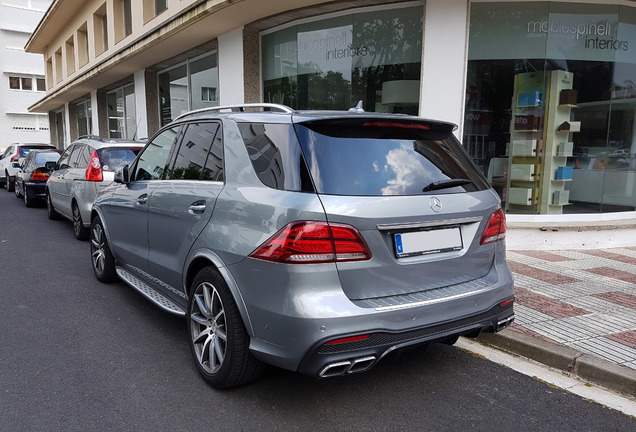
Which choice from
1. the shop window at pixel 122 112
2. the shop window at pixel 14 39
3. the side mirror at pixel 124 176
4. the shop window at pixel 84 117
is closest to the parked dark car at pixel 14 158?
the shop window at pixel 122 112

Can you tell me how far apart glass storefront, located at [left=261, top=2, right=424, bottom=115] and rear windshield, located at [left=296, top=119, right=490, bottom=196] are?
5239mm

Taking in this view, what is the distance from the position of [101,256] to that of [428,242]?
13.7ft

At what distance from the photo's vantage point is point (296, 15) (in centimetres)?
940

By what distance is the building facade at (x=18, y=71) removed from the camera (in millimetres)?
38781

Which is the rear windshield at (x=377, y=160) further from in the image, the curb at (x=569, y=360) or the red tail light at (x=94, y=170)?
the red tail light at (x=94, y=170)

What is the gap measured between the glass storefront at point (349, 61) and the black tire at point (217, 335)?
5.84 metres

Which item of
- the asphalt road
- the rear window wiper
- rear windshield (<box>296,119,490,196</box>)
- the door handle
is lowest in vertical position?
the asphalt road

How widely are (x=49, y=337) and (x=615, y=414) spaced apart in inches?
164

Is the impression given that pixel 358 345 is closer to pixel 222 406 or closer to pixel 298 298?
pixel 298 298

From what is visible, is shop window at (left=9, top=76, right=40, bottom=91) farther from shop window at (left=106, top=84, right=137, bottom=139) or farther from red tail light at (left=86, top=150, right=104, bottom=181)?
red tail light at (left=86, top=150, right=104, bottom=181)

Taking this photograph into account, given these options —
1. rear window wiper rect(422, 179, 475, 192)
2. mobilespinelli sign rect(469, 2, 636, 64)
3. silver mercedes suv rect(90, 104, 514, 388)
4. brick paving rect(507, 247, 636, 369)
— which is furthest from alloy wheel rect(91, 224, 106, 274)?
mobilespinelli sign rect(469, 2, 636, 64)

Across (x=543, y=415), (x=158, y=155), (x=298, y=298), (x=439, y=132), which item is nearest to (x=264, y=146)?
(x=298, y=298)

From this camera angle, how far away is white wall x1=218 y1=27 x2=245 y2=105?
10547mm

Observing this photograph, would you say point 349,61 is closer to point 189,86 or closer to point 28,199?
point 189,86
